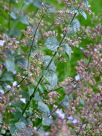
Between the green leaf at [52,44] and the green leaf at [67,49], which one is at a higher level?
the green leaf at [52,44]

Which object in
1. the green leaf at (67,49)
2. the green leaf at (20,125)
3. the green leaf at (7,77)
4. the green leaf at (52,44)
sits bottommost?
the green leaf at (20,125)

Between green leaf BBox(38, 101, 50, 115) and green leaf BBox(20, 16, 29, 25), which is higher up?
green leaf BBox(20, 16, 29, 25)

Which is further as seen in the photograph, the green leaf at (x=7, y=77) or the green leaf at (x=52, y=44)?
the green leaf at (x=7, y=77)

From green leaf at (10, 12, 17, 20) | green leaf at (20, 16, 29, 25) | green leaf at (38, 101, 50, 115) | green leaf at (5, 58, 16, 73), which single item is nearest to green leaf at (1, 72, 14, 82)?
green leaf at (5, 58, 16, 73)

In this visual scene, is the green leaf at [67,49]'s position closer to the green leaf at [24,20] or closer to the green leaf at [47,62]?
the green leaf at [47,62]

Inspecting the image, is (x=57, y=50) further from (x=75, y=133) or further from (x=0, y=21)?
(x=0, y=21)

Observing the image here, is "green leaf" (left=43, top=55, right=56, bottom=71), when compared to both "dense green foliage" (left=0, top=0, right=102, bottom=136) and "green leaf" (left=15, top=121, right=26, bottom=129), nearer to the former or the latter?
"dense green foliage" (left=0, top=0, right=102, bottom=136)

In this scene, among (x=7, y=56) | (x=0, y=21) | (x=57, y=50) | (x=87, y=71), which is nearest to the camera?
(x=57, y=50)

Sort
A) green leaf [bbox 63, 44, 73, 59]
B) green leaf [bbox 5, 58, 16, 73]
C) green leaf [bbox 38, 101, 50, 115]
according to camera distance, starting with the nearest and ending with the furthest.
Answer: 1. green leaf [bbox 63, 44, 73, 59]
2. green leaf [bbox 38, 101, 50, 115]
3. green leaf [bbox 5, 58, 16, 73]

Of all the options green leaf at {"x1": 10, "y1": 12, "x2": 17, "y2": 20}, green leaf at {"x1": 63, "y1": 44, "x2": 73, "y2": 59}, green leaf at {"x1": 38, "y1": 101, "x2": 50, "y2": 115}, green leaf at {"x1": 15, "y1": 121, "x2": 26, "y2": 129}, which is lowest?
green leaf at {"x1": 15, "y1": 121, "x2": 26, "y2": 129}

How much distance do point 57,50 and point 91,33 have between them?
0.36 m

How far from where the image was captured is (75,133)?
8.13ft

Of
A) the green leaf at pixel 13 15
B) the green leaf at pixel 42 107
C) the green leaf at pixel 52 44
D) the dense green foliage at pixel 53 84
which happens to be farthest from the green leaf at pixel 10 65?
the green leaf at pixel 13 15

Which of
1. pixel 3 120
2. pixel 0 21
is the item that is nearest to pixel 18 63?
pixel 3 120
